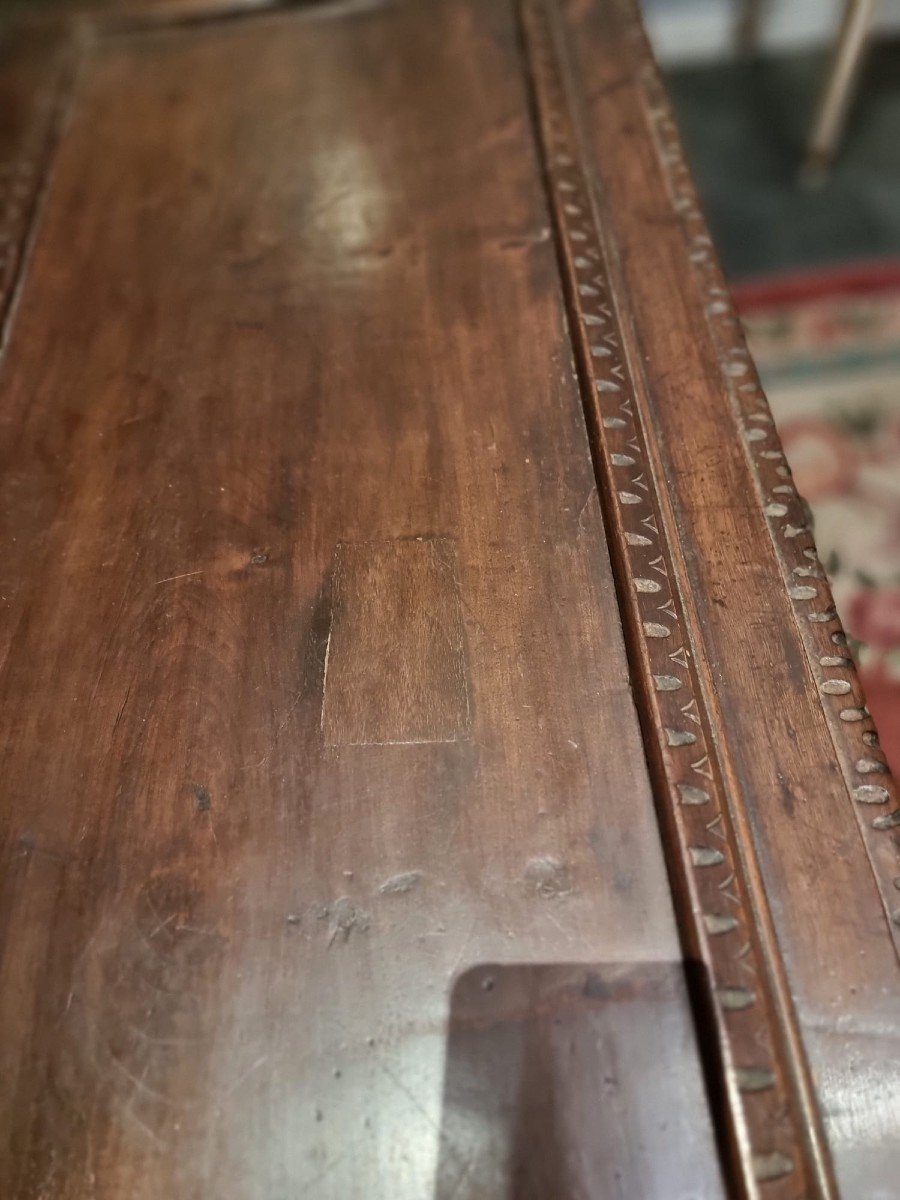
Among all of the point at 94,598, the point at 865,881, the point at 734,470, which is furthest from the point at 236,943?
the point at 734,470

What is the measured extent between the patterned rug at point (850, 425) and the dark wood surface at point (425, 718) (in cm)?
66

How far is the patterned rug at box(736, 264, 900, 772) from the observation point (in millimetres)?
1310

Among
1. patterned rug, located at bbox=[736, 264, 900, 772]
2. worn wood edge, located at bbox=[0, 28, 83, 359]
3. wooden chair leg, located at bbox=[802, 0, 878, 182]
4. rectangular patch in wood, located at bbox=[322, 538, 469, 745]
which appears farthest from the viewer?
wooden chair leg, located at bbox=[802, 0, 878, 182]

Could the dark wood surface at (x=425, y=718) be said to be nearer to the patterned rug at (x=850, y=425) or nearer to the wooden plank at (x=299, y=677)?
the wooden plank at (x=299, y=677)

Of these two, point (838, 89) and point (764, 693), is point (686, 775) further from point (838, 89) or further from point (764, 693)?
point (838, 89)

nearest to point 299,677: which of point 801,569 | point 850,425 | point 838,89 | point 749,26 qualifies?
point 801,569

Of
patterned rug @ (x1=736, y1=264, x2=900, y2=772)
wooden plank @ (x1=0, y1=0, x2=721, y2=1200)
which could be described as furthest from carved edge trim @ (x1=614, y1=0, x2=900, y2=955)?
patterned rug @ (x1=736, y1=264, x2=900, y2=772)

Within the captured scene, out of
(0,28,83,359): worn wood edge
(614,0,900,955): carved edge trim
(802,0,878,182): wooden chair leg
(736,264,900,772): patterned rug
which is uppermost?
(0,28,83,359): worn wood edge

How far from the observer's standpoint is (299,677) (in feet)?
2.15

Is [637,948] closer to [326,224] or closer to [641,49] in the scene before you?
[326,224]

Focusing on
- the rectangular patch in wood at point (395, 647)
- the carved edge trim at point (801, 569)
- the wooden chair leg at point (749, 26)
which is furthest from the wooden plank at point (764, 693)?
the wooden chair leg at point (749, 26)

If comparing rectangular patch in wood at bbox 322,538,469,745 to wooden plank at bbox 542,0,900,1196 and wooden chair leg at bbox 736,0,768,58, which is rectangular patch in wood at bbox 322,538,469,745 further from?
wooden chair leg at bbox 736,0,768,58

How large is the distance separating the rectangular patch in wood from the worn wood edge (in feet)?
1.46

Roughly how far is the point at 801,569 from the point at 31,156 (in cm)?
95
